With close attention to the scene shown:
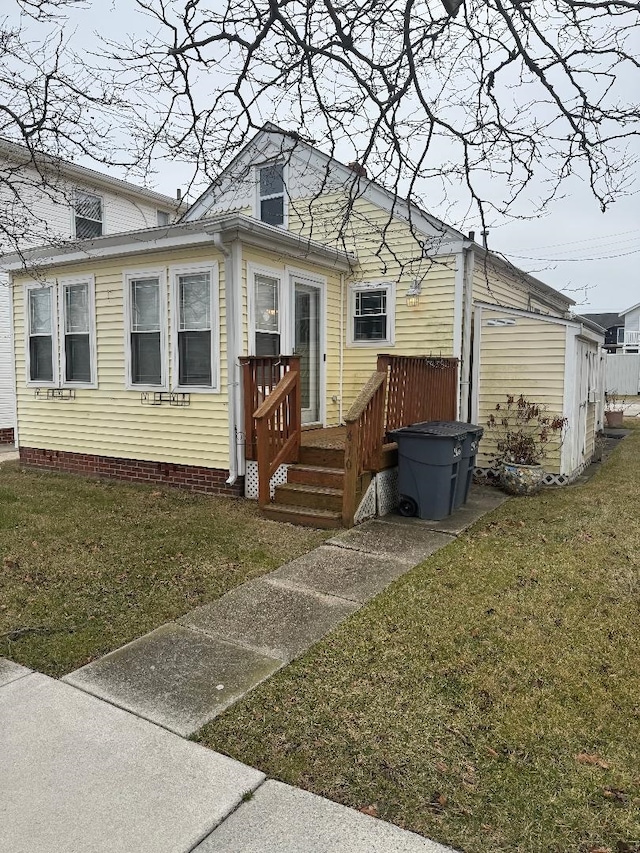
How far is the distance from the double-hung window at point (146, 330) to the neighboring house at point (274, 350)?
0.02 m

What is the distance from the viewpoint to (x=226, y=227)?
6.59 m

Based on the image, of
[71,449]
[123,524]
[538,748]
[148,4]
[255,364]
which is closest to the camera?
[538,748]

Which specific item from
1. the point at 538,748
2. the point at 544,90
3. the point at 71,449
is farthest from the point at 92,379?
the point at 538,748

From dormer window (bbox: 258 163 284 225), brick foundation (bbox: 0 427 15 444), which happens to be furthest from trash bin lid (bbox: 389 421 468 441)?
brick foundation (bbox: 0 427 15 444)

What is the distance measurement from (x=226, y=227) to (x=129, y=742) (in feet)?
18.0

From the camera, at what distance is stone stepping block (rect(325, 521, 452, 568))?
525cm

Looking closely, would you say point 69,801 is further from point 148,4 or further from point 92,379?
point 92,379

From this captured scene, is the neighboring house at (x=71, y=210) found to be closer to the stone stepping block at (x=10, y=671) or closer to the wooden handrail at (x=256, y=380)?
the wooden handrail at (x=256, y=380)

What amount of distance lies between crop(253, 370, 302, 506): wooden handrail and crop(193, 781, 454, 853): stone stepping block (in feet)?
14.6

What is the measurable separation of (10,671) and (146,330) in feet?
18.2

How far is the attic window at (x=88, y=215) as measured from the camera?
13.3 metres

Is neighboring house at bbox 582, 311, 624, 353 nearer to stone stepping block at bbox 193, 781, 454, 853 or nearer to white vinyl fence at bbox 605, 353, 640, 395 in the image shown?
white vinyl fence at bbox 605, 353, 640, 395

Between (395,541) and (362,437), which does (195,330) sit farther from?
(395,541)

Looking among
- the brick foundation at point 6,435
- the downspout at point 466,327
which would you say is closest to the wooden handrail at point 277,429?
the downspout at point 466,327
